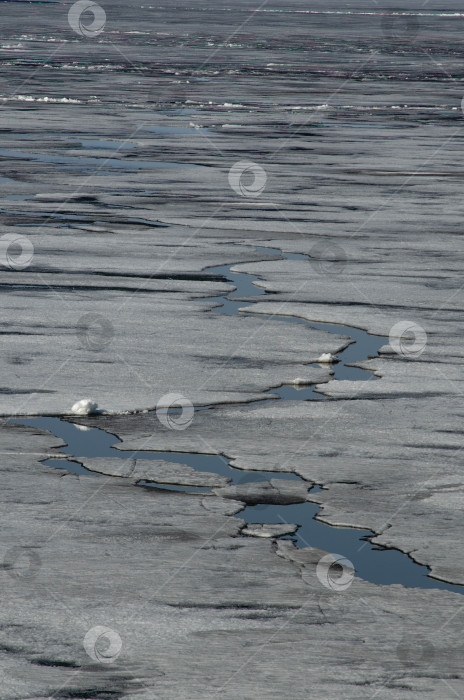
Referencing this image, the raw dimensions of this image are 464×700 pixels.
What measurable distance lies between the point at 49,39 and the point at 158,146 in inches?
1123

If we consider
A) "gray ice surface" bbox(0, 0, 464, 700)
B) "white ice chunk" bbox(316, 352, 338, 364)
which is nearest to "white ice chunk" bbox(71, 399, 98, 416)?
"gray ice surface" bbox(0, 0, 464, 700)

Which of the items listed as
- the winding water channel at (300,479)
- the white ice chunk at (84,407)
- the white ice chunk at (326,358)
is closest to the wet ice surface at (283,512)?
the winding water channel at (300,479)

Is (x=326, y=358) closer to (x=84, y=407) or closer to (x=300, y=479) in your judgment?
(x=84, y=407)

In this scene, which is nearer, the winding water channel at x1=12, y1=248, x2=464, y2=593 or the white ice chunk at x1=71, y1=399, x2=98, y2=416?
the winding water channel at x1=12, y1=248, x2=464, y2=593

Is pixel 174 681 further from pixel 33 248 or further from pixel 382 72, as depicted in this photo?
pixel 382 72

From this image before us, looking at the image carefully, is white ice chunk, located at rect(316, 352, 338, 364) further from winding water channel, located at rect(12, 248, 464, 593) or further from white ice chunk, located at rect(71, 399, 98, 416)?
white ice chunk, located at rect(71, 399, 98, 416)

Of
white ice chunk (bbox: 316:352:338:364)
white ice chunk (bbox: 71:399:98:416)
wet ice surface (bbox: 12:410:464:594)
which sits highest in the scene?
white ice chunk (bbox: 316:352:338:364)

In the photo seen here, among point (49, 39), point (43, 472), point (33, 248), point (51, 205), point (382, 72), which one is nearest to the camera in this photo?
point (43, 472)

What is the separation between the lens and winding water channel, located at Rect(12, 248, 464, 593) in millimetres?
3719

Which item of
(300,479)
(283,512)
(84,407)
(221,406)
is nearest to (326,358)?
(221,406)

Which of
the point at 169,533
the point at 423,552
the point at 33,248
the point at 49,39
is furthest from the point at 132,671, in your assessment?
the point at 49,39

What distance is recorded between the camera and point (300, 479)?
14.6ft

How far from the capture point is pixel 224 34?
1811 inches

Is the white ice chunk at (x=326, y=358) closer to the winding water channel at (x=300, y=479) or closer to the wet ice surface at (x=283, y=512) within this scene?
the winding water channel at (x=300, y=479)
